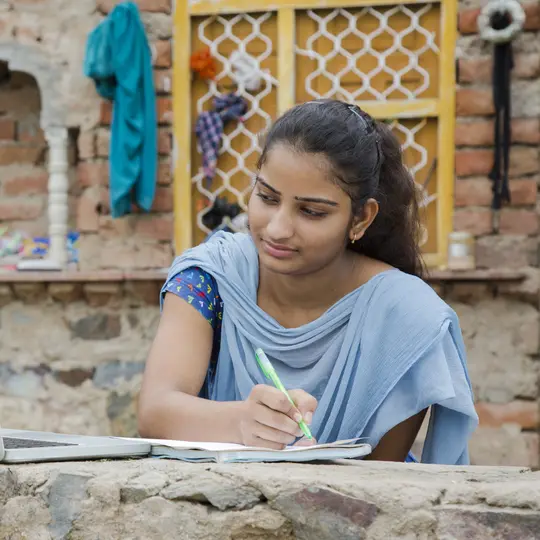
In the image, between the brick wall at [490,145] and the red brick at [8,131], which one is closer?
the brick wall at [490,145]

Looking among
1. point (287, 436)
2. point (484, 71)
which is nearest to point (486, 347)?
point (484, 71)

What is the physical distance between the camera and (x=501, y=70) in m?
4.25

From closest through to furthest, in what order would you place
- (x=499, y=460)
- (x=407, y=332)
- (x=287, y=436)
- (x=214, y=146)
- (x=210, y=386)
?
(x=287, y=436) < (x=407, y=332) < (x=210, y=386) < (x=499, y=460) < (x=214, y=146)

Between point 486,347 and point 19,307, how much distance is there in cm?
213

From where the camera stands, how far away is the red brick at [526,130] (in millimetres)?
4246

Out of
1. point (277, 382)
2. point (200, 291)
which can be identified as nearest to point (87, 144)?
point (200, 291)

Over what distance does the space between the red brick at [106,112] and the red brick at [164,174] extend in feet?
1.01

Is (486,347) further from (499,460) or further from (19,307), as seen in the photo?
(19,307)

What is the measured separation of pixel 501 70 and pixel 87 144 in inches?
73.7

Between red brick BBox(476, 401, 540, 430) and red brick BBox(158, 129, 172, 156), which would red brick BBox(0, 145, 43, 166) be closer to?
red brick BBox(158, 129, 172, 156)

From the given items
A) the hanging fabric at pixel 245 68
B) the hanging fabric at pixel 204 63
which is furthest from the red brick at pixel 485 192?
the hanging fabric at pixel 204 63

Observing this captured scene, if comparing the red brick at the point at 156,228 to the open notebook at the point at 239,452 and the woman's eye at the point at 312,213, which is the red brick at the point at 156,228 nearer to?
the woman's eye at the point at 312,213

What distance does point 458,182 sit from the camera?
4.33 meters

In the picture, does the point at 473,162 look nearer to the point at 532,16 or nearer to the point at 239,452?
the point at 532,16
